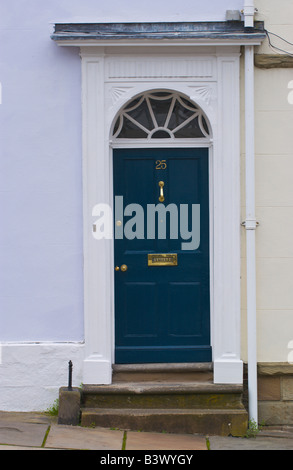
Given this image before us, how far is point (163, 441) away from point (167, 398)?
50cm

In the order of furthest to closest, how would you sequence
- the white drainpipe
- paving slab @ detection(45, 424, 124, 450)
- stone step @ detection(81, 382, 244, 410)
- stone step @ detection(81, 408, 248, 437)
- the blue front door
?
1. the blue front door
2. the white drainpipe
3. stone step @ detection(81, 382, 244, 410)
4. stone step @ detection(81, 408, 248, 437)
5. paving slab @ detection(45, 424, 124, 450)

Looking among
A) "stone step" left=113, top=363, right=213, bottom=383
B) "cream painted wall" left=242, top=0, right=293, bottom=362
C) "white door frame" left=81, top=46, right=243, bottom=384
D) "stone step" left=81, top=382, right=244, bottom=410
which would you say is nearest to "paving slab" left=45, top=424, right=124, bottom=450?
"stone step" left=81, top=382, right=244, bottom=410

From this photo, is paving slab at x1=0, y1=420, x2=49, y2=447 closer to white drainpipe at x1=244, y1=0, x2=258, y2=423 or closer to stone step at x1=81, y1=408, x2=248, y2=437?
stone step at x1=81, y1=408, x2=248, y2=437

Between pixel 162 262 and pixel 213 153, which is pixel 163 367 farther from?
pixel 213 153

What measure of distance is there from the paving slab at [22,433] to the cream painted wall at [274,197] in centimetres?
207

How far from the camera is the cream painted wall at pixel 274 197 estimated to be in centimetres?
627

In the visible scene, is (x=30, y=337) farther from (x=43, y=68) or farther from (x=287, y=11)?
(x=287, y=11)

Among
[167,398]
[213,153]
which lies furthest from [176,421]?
[213,153]

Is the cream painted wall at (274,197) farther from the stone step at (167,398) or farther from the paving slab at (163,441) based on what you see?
the paving slab at (163,441)

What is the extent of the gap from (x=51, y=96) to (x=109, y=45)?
2.45ft

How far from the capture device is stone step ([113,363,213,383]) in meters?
6.38

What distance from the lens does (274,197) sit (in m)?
6.31

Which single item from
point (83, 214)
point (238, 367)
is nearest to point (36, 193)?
point (83, 214)

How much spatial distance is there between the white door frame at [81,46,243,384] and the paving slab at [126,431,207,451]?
0.65 m
